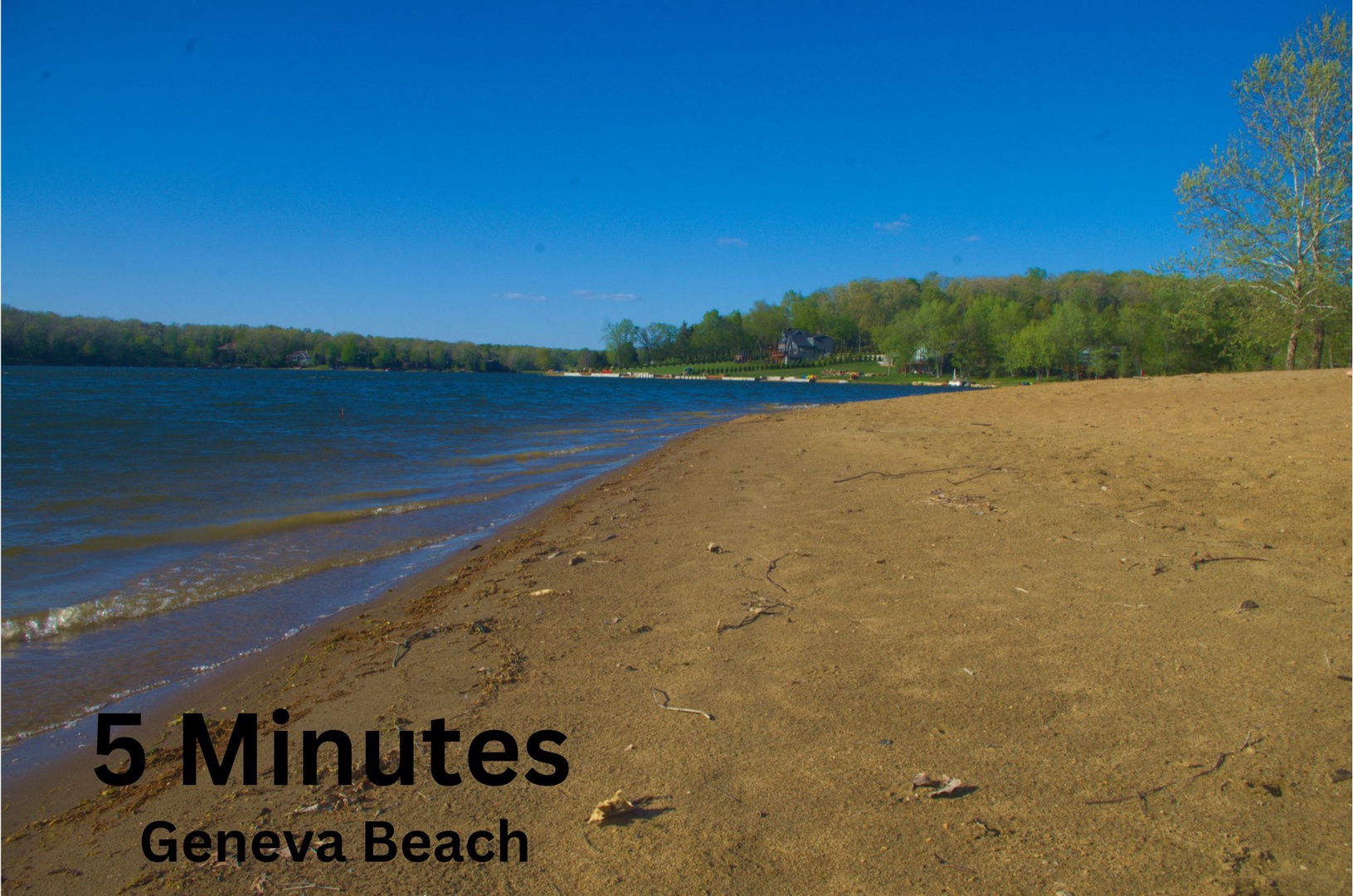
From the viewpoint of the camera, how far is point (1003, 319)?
90.2m

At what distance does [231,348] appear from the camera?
383 feet

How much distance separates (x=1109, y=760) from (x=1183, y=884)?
68 centimetres

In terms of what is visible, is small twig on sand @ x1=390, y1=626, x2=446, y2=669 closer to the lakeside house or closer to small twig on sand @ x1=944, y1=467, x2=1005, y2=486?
small twig on sand @ x1=944, y1=467, x2=1005, y2=486

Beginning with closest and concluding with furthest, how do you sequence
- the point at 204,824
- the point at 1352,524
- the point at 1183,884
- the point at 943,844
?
1. the point at 1183,884
2. the point at 943,844
3. the point at 204,824
4. the point at 1352,524

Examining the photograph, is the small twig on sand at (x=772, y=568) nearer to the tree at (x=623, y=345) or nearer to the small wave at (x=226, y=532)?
the small wave at (x=226, y=532)

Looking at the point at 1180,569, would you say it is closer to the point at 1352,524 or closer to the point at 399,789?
the point at 1352,524

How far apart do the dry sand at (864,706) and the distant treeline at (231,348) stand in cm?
7339

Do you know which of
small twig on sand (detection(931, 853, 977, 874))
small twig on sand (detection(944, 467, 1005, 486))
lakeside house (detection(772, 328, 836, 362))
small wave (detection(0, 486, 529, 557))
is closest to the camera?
small twig on sand (detection(931, 853, 977, 874))

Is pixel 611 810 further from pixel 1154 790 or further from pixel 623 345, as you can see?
pixel 623 345

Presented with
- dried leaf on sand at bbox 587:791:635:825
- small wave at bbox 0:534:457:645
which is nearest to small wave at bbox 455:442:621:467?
small wave at bbox 0:534:457:645

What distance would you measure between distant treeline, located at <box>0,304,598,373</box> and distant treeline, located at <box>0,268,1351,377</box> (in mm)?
303

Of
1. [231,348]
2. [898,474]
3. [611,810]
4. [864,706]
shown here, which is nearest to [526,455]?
[898,474]

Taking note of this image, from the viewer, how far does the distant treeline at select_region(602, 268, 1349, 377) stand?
2034 centimetres

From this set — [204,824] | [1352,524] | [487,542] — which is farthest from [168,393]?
[1352,524]
